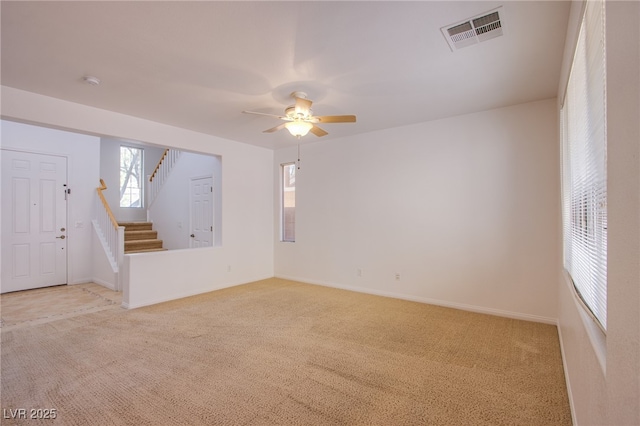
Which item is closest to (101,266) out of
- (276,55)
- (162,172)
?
(162,172)

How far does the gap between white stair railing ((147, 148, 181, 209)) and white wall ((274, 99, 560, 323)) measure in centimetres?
362

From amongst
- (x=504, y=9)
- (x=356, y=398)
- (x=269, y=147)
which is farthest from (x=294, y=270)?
(x=504, y=9)

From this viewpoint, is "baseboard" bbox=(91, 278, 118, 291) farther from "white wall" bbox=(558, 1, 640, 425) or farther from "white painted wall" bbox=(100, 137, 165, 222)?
"white wall" bbox=(558, 1, 640, 425)

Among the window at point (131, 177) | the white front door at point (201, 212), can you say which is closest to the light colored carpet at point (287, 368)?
the white front door at point (201, 212)

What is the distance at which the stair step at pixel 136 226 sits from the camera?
7.11m

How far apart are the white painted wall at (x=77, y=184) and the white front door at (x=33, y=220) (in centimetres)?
10

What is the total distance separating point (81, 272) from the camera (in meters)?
5.99

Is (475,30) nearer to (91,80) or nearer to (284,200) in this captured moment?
(91,80)

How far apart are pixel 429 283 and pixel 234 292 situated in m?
3.25

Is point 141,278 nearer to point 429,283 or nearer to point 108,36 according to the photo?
point 108,36

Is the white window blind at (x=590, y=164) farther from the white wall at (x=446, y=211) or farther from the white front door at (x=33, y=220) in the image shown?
the white front door at (x=33, y=220)

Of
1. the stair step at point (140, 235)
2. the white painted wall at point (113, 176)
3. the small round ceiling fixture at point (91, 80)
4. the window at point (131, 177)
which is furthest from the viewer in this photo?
the window at point (131, 177)

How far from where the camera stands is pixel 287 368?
2.62 m

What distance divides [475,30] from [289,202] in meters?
4.64
